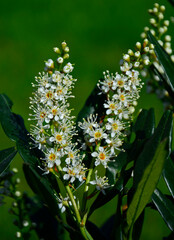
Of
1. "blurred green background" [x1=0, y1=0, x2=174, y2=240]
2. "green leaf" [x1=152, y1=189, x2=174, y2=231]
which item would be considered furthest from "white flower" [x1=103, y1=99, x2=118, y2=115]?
"blurred green background" [x1=0, y1=0, x2=174, y2=240]

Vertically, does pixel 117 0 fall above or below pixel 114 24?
above

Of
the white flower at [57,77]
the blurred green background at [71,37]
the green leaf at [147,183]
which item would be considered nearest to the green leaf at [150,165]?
the green leaf at [147,183]

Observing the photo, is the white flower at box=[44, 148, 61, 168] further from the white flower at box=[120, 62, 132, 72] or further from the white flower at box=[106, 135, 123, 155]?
the white flower at box=[120, 62, 132, 72]

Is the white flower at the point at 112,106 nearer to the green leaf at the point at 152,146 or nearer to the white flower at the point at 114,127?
the white flower at the point at 114,127

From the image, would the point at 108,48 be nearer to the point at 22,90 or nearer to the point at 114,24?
the point at 114,24

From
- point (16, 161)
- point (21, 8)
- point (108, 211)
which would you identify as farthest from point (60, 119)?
point (21, 8)

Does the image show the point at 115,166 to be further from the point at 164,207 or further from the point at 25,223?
the point at 25,223
